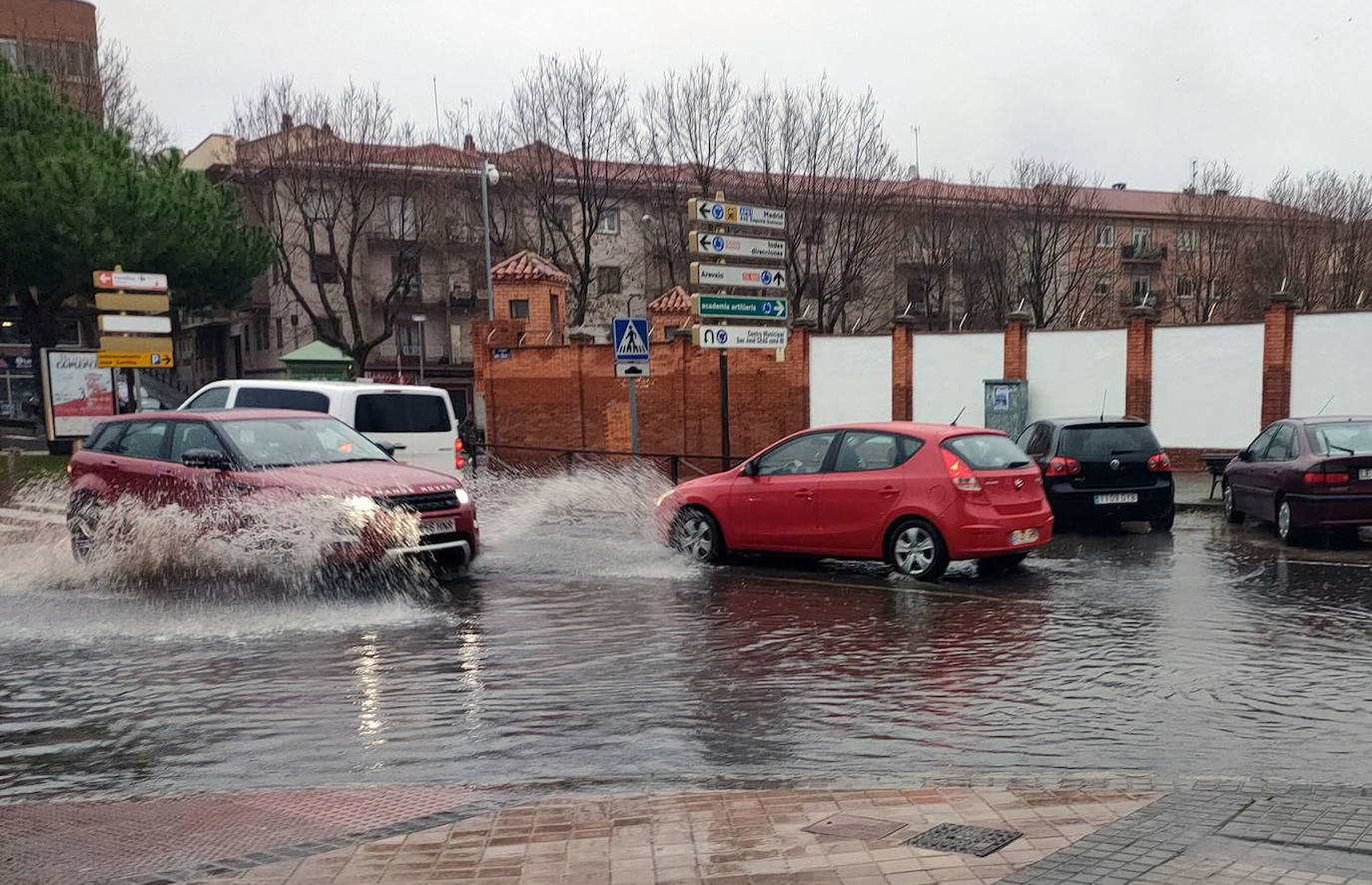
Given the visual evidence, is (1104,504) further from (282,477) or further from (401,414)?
(282,477)

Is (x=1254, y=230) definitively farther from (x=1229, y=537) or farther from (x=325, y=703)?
(x=325, y=703)

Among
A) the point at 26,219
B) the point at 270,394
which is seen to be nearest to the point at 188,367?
the point at 26,219

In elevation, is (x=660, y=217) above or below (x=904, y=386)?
above

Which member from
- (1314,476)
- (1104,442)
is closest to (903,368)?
(1104,442)

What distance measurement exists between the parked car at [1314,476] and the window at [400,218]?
129ft

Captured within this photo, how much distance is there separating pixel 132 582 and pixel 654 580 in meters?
5.24

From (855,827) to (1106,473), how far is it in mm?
11051

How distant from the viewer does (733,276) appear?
1727 centimetres

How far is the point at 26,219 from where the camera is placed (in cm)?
2644

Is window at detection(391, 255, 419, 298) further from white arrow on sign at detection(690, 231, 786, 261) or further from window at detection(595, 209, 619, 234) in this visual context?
white arrow on sign at detection(690, 231, 786, 261)

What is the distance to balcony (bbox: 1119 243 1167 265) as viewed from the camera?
54.3m

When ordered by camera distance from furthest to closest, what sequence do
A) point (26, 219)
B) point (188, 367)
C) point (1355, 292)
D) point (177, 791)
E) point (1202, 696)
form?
point (188, 367), point (1355, 292), point (26, 219), point (1202, 696), point (177, 791)

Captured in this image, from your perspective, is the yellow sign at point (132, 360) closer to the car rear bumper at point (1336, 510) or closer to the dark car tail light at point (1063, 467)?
the dark car tail light at point (1063, 467)

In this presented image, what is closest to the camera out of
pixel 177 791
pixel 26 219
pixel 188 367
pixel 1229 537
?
pixel 177 791
